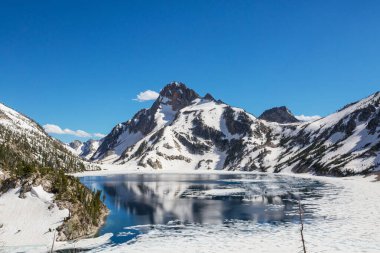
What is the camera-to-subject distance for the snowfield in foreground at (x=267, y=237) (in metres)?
39.5

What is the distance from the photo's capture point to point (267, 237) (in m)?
44.7

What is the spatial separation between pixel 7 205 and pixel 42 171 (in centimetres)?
829

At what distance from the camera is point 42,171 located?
59.2 metres

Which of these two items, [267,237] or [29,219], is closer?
[267,237]

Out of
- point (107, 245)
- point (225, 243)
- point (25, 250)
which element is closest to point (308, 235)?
point (225, 243)

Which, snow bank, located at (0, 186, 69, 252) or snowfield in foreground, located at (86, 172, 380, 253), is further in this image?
snow bank, located at (0, 186, 69, 252)

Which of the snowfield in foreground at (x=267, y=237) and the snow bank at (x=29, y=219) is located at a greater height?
the snow bank at (x=29, y=219)

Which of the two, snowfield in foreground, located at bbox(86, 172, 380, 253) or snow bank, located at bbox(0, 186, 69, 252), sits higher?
snow bank, located at bbox(0, 186, 69, 252)

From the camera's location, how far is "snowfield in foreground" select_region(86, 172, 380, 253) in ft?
130

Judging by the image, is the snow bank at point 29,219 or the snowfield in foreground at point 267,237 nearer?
the snowfield in foreground at point 267,237

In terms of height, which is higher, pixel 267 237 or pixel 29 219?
pixel 29 219

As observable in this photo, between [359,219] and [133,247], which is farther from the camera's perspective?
[359,219]

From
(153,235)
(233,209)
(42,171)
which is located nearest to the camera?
(153,235)

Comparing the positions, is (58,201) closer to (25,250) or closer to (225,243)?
(25,250)
